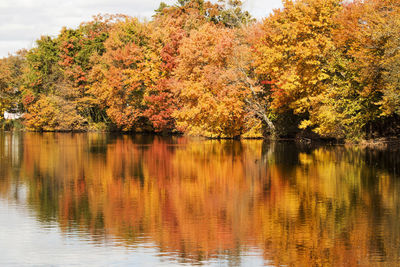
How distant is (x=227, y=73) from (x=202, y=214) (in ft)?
108

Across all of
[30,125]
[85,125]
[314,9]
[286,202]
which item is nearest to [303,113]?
[314,9]

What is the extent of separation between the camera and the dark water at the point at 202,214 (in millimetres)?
11133

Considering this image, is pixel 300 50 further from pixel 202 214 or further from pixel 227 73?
pixel 202 214

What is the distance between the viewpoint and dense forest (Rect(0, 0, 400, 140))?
121 feet

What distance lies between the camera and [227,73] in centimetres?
4709

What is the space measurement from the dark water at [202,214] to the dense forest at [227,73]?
32.0 ft

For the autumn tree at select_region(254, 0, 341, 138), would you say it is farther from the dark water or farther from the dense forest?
the dark water

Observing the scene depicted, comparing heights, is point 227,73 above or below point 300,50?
below

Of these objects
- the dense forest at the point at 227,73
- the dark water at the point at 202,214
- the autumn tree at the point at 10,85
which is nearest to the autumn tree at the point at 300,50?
the dense forest at the point at 227,73

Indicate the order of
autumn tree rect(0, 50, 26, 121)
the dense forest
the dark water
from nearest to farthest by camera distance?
the dark water, the dense forest, autumn tree rect(0, 50, 26, 121)

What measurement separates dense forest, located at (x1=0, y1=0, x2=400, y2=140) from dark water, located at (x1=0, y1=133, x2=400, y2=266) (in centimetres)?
975

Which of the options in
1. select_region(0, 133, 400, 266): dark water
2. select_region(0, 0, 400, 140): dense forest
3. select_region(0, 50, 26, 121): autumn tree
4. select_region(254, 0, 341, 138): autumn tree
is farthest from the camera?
select_region(0, 50, 26, 121): autumn tree

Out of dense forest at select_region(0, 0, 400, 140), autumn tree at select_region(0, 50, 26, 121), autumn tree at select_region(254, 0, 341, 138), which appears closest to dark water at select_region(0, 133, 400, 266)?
dense forest at select_region(0, 0, 400, 140)

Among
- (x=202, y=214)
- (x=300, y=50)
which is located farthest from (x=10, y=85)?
(x=202, y=214)
